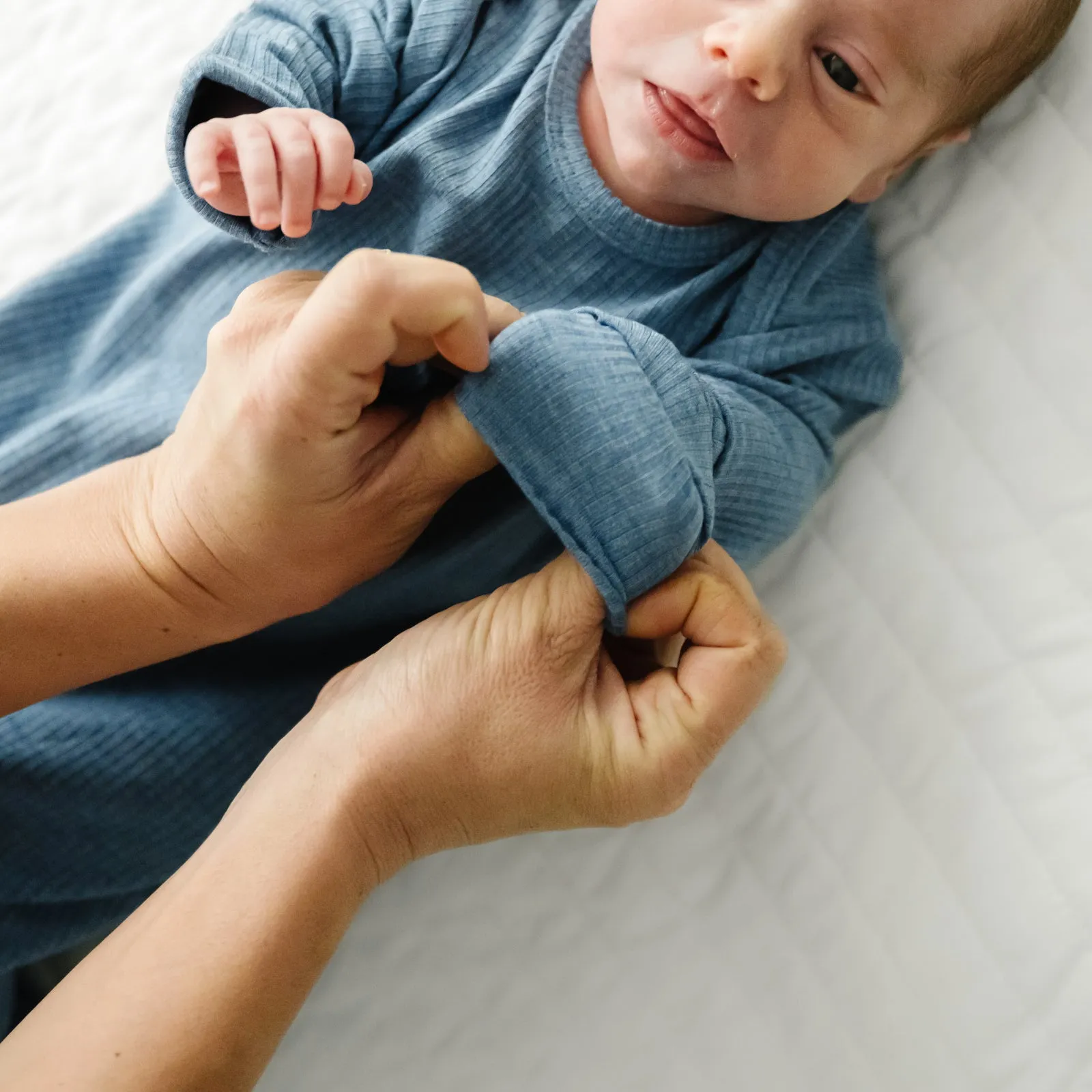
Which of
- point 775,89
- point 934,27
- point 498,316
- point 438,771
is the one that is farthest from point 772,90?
point 438,771

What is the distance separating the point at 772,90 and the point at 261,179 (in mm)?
338

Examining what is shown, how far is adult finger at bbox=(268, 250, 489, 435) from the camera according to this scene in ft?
1.76

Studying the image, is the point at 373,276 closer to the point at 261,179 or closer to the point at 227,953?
the point at 261,179

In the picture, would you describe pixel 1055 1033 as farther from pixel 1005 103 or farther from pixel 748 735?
pixel 1005 103

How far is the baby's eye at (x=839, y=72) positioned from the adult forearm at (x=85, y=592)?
546mm

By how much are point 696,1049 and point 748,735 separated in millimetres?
244

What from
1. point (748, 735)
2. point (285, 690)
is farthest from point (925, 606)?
point (285, 690)

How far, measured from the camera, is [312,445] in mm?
596

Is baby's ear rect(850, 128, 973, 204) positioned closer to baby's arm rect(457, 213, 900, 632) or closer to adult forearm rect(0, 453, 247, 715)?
baby's arm rect(457, 213, 900, 632)

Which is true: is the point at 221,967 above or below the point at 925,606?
above

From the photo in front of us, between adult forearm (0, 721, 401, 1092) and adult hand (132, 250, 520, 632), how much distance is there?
0.38 ft

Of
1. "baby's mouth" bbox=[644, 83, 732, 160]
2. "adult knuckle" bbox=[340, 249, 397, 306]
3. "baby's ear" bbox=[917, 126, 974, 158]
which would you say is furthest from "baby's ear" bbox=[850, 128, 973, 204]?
"adult knuckle" bbox=[340, 249, 397, 306]

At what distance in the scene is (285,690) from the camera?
793mm

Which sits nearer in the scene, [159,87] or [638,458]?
[638,458]
